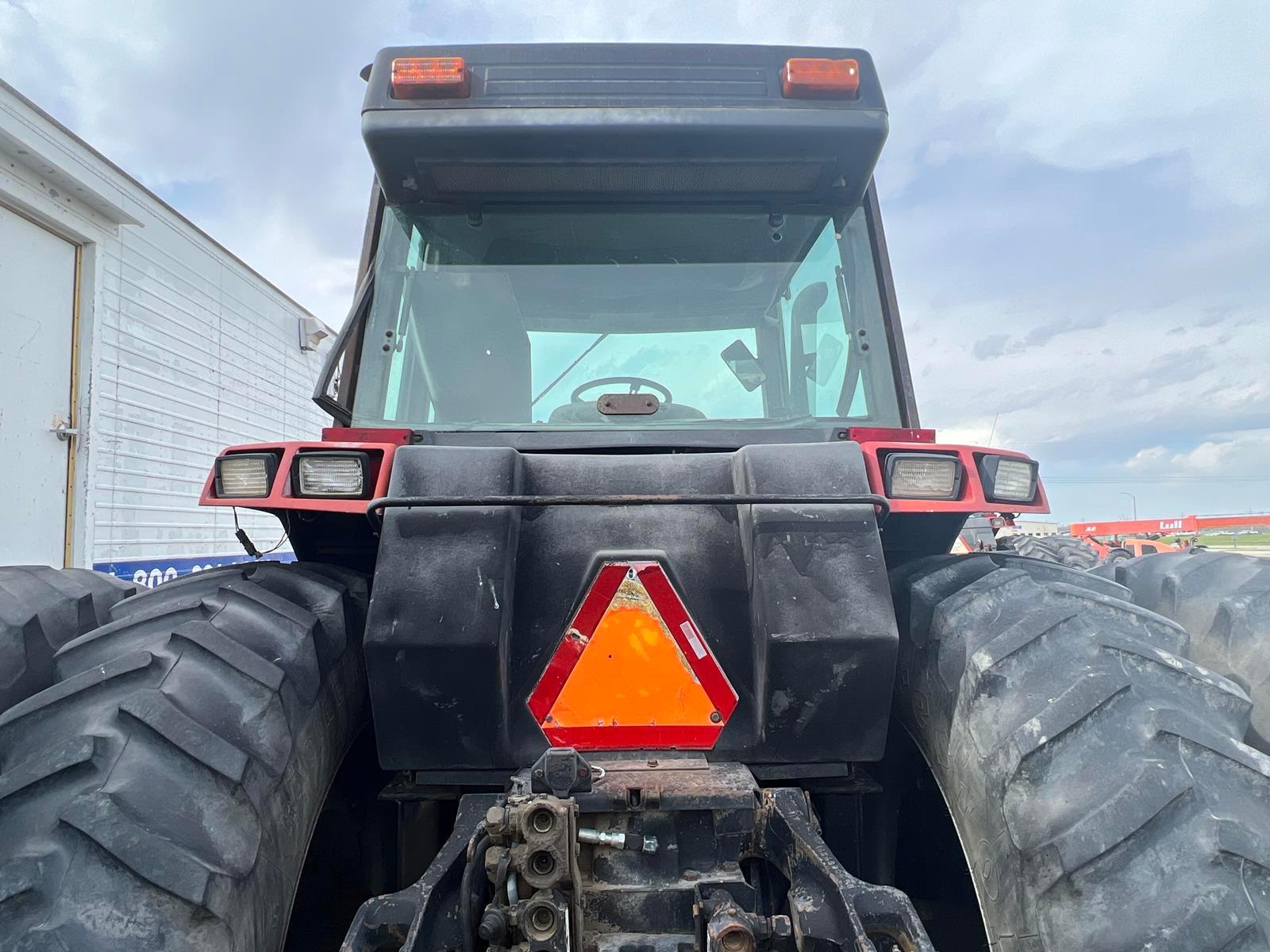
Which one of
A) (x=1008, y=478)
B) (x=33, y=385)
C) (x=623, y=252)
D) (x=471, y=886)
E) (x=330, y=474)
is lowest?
(x=471, y=886)

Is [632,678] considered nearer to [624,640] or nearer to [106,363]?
[624,640]

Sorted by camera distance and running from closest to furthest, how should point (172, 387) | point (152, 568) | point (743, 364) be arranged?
point (743, 364) < point (152, 568) < point (172, 387)

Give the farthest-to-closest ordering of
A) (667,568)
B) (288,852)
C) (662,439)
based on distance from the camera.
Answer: (662,439) → (667,568) → (288,852)

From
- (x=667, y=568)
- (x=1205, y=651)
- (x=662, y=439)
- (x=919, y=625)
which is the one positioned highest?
(x=662, y=439)

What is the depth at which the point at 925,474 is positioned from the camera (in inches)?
76.9

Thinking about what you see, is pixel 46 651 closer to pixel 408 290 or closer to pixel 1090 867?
pixel 408 290

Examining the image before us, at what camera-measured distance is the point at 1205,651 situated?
8.08 feet

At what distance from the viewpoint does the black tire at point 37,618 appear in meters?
2.32

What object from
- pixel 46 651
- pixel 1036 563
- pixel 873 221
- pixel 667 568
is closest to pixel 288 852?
pixel 667 568

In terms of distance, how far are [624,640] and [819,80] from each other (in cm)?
173

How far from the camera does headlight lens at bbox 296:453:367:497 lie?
1.95 meters

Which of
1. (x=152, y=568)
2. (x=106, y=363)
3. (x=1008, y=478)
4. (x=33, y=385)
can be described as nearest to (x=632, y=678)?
(x=1008, y=478)

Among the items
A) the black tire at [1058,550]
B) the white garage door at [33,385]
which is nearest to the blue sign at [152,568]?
the white garage door at [33,385]

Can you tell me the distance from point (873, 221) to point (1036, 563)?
127cm
